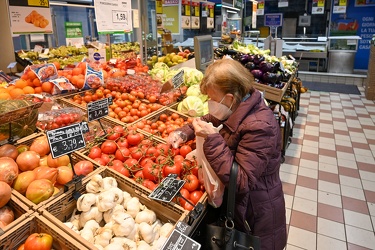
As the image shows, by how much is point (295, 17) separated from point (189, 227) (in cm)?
1396

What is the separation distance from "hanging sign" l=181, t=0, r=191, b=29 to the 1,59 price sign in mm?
4328

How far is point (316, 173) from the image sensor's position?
12.9ft

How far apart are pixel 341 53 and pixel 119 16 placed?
9299 mm

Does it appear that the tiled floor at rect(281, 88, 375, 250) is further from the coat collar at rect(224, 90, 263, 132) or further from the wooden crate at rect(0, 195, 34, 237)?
the wooden crate at rect(0, 195, 34, 237)

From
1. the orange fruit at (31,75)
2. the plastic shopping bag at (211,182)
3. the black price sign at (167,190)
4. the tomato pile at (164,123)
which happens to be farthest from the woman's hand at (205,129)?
the orange fruit at (31,75)

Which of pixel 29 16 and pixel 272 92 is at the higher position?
pixel 29 16

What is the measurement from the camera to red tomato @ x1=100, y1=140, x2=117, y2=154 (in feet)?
6.63

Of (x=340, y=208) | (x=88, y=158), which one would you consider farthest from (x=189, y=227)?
(x=340, y=208)

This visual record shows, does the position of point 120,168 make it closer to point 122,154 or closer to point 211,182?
point 122,154

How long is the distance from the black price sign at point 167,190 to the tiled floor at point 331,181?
1.65 meters

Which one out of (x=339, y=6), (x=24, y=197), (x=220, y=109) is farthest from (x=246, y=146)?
(x=339, y=6)

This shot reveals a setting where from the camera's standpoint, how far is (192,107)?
113 inches

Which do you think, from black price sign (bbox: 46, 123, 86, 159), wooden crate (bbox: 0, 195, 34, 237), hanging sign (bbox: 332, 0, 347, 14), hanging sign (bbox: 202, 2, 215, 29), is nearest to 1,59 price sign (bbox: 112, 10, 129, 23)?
black price sign (bbox: 46, 123, 86, 159)

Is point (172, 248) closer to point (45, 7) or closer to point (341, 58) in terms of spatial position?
point (45, 7)
